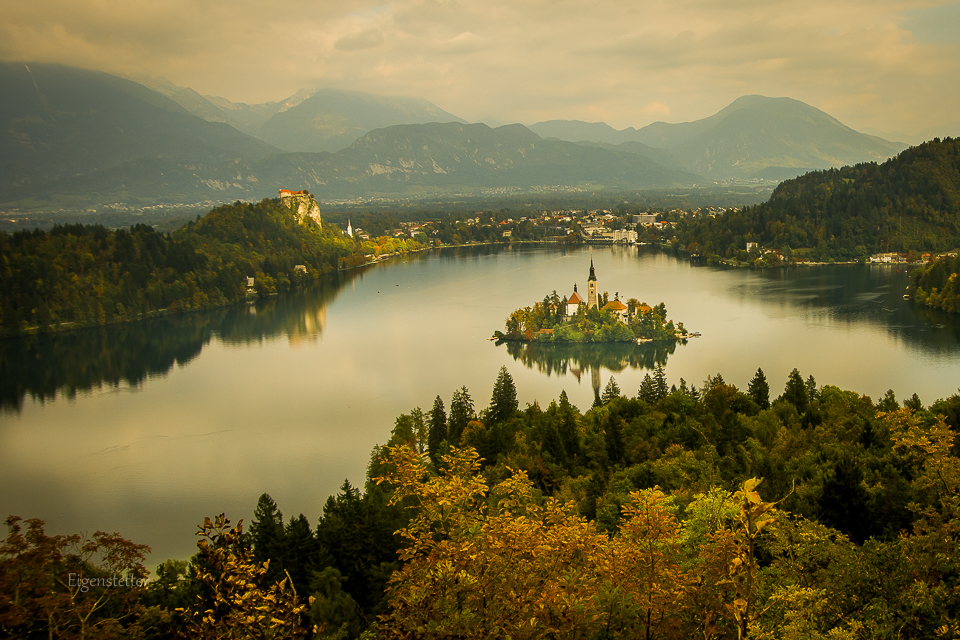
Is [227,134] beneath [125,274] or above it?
above

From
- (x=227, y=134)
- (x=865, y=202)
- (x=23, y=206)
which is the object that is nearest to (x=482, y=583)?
(x=865, y=202)

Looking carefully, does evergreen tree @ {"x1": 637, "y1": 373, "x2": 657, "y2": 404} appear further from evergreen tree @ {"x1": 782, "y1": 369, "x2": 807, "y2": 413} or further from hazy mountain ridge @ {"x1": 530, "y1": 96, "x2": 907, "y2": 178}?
hazy mountain ridge @ {"x1": 530, "y1": 96, "x2": 907, "y2": 178}

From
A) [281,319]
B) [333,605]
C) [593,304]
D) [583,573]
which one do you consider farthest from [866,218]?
[583,573]

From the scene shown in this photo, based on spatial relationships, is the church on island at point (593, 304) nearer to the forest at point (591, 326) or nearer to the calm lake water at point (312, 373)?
the forest at point (591, 326)

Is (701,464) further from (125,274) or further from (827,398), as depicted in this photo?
(125,274)

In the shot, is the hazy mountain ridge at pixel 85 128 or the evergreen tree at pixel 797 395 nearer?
the evergreen tree at pixel 797 395

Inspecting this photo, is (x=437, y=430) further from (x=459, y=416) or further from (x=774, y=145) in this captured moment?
(x=774, y=145)

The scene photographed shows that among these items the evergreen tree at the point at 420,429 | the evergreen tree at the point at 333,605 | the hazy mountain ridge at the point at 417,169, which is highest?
the hazy mountain ridge at the point at 417,169

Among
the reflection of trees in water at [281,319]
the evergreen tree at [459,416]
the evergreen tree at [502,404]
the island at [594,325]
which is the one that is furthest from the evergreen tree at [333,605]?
the reflection of trees in water at [281,319]
